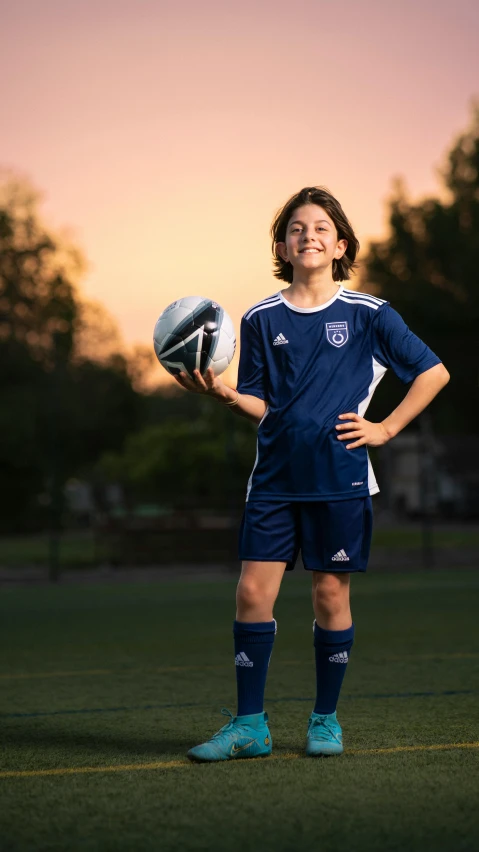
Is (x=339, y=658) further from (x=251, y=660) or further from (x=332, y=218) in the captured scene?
(x=332, y=218)

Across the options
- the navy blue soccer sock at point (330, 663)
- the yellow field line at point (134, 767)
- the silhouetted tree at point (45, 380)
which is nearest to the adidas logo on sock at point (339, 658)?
the navy blue soccer sock at point (330, 663)

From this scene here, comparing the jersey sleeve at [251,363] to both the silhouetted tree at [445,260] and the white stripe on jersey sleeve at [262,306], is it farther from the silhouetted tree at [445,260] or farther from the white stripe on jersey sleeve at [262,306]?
the silhouetted tree at [445,260]

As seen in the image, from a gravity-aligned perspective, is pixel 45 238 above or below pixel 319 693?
above

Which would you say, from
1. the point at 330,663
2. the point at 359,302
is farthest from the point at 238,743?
the point at 359,302

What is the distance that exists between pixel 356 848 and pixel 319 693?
141 centimetres

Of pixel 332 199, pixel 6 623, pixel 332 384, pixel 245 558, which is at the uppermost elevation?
pixel 332 199

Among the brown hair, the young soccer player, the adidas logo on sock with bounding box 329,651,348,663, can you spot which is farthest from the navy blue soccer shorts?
the brown hair

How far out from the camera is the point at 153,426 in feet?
162

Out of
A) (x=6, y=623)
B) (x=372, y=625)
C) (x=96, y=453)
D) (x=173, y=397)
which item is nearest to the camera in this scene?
(x=372, y=625)

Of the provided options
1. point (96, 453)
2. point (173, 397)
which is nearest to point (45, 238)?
point (96, 453)

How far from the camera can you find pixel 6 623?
34.5ft

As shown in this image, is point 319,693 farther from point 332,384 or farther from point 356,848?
point 356,848

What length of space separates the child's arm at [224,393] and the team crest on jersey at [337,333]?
0.33 m

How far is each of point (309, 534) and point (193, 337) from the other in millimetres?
782
